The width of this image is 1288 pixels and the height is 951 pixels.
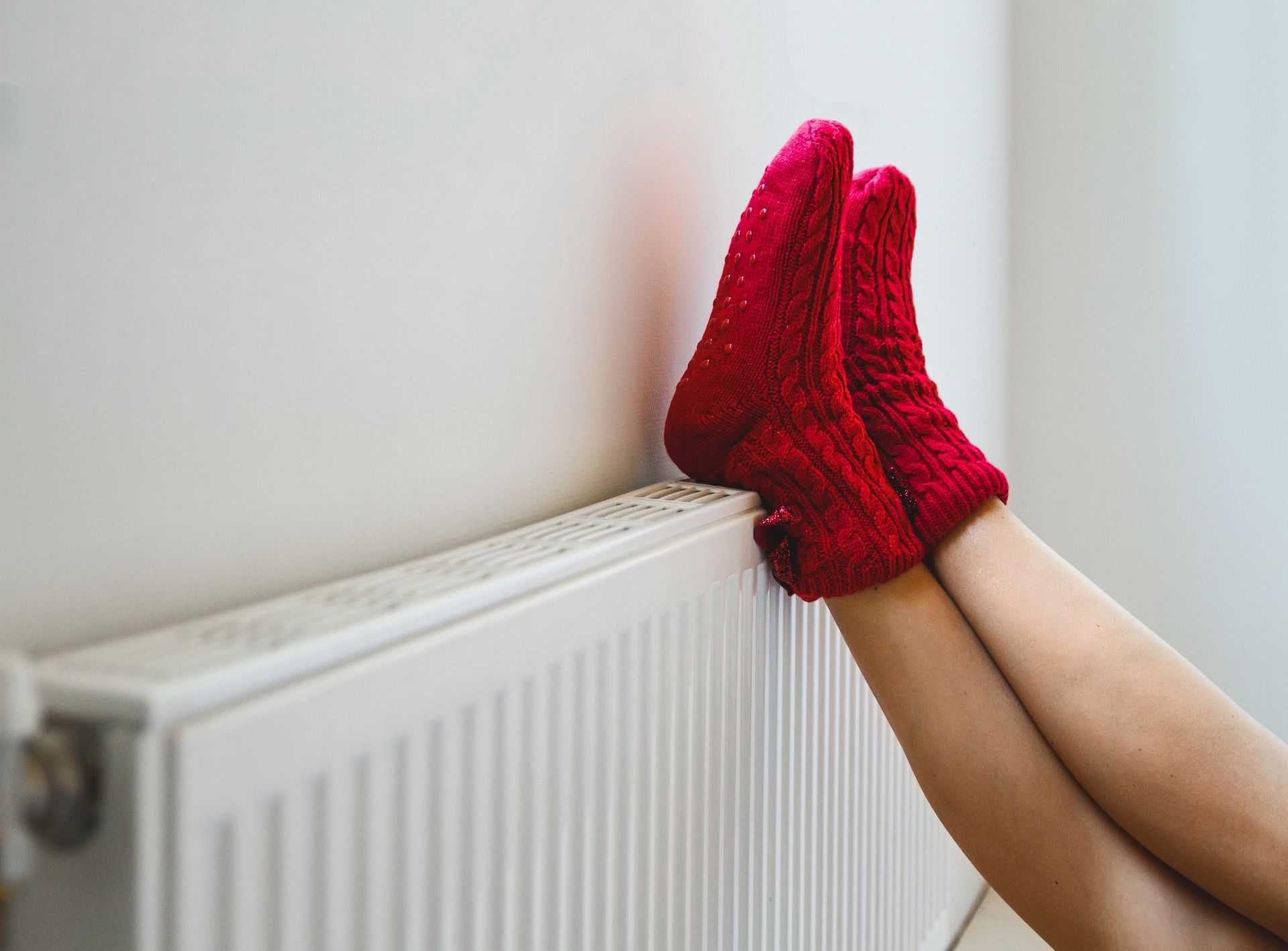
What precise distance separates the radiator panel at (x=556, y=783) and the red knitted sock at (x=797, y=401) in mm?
54

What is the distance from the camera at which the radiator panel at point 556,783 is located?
0.96ft

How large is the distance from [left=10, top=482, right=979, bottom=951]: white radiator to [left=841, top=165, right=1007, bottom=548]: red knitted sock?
0.42ft

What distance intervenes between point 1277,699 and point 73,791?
1696 millimetres

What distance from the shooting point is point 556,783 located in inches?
17.1

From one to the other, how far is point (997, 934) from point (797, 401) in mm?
1021

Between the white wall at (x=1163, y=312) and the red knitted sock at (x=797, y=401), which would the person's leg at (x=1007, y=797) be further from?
the white wall at (x=1163, y=312)

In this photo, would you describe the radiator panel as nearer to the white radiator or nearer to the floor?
the white radiator

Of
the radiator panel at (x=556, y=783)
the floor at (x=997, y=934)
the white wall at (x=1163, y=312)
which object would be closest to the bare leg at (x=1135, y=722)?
the radiator panel at (x=556, y=783)

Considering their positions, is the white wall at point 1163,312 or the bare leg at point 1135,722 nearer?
the bare leg at point 1135,722

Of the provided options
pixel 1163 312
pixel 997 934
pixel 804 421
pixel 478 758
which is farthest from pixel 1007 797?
pixel 1163 312

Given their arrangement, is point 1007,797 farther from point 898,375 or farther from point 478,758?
point 478,758

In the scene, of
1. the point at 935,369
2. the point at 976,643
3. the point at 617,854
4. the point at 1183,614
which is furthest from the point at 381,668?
the point at 1183,614

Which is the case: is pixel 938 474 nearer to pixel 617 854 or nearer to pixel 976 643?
pixel 976 643

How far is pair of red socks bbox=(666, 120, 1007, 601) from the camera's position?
662mm
